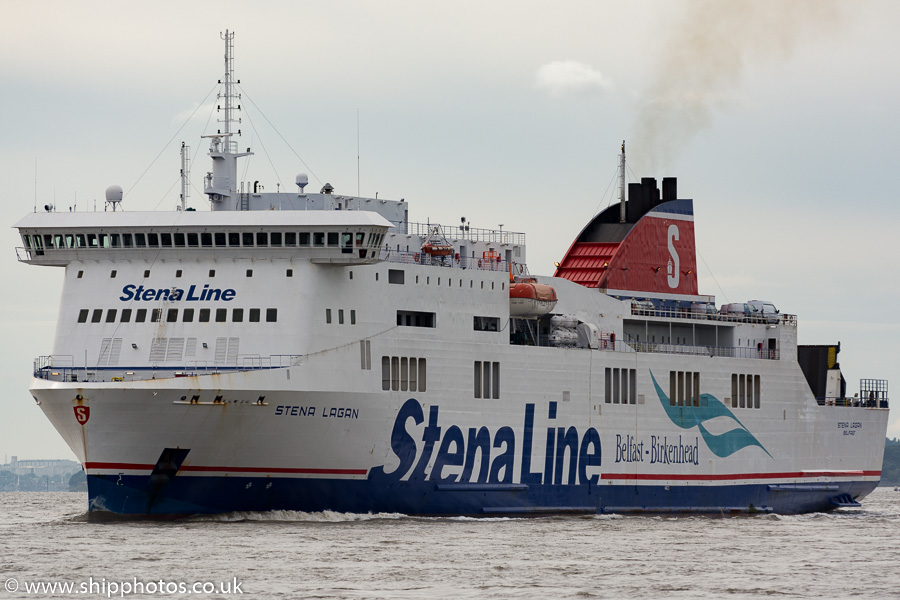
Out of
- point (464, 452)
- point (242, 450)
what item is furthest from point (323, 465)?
point (464, 452)

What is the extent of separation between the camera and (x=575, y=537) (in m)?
36.3

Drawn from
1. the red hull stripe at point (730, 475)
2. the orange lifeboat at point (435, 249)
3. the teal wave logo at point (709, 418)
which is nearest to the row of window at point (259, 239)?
the orange lifeboat at point (435, 249)

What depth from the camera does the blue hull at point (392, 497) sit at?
115ft

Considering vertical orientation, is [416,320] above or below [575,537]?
above

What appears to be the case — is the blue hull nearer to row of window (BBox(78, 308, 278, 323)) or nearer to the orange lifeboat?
row of window (BBox(78, 308, 278, 323))

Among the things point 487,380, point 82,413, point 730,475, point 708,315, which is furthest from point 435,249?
point 730,475

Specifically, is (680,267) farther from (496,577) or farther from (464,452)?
(496,577)

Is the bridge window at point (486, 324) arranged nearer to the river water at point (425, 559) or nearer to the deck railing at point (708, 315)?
the river water at point (425, 559)

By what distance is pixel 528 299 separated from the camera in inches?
1636

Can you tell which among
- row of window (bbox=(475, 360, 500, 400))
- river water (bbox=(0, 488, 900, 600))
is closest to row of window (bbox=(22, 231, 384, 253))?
row of window (bbox=(475, 360, 500, 400))

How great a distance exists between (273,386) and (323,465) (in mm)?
2471

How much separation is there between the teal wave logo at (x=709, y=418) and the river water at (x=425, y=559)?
5902mm

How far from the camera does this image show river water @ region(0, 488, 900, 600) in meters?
27.0

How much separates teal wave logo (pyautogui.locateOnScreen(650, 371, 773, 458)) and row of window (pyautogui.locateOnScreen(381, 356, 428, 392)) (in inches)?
370
